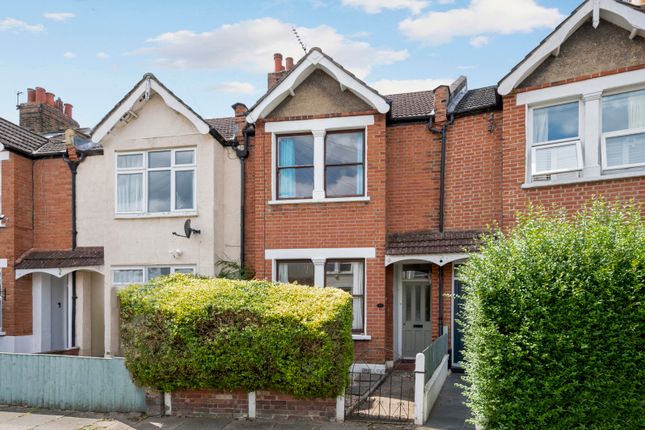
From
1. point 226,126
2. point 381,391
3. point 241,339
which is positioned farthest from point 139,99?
point 381,391

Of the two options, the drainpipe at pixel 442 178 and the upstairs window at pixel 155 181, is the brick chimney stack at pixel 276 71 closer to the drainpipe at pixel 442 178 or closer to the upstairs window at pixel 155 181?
the upstairs window at pixel 155 181

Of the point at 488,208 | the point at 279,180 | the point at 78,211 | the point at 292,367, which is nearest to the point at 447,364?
the point at 488,208

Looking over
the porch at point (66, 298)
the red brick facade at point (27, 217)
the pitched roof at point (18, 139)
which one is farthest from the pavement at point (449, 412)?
the pitched roof at point (18, 139)

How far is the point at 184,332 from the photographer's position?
25.2 ft

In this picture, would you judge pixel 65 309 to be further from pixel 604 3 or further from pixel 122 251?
pixel 604 3

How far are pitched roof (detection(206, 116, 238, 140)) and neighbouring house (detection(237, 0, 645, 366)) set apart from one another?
4.33 feet

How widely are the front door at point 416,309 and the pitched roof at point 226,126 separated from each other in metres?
5.84

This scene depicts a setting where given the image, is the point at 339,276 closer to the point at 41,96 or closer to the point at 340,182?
the point at 340,182

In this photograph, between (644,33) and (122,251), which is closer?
(644,33)

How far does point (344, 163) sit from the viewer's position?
11.3 meters

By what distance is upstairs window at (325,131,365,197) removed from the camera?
1126 cm

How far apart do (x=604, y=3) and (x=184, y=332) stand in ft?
31.2

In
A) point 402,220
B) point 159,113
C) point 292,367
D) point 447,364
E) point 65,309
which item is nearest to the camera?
Result: point 292,367

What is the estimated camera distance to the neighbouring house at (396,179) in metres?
9.70
